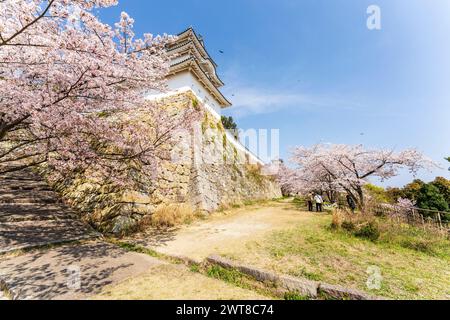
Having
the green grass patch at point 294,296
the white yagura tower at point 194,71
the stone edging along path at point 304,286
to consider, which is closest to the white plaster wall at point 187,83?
the white yagura tower at point 194,71

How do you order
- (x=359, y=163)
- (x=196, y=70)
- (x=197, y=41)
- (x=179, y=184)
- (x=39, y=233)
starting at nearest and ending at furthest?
(x=39, y=233), (x=179, y=184), (x=359, y=163), (x=196, y=70), (x=197, y=41)

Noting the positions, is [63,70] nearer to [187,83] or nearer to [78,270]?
[78,270]

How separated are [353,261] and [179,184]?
7.80m

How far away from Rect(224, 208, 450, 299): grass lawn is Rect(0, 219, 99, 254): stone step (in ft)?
14.5

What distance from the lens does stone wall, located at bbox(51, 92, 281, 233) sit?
6883 mm

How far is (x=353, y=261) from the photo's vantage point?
4461mm

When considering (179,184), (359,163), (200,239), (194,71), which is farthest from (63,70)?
(359,163)

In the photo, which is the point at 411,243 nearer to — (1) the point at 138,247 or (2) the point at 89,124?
(1) the point at 138,247

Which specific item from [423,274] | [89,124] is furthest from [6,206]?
[423,274]

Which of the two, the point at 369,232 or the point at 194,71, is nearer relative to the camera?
the point at 369,232

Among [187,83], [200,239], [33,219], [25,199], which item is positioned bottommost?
[200,239]

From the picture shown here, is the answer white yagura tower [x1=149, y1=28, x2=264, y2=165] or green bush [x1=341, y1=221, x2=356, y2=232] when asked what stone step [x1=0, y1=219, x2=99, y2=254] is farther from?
green bush [x1=341, y1=221, x2=356, y2=232]

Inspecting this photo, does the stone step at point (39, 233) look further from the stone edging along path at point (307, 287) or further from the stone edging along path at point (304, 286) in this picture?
the stone edging along path at point (307, 287)

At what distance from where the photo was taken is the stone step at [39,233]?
4.61 m
